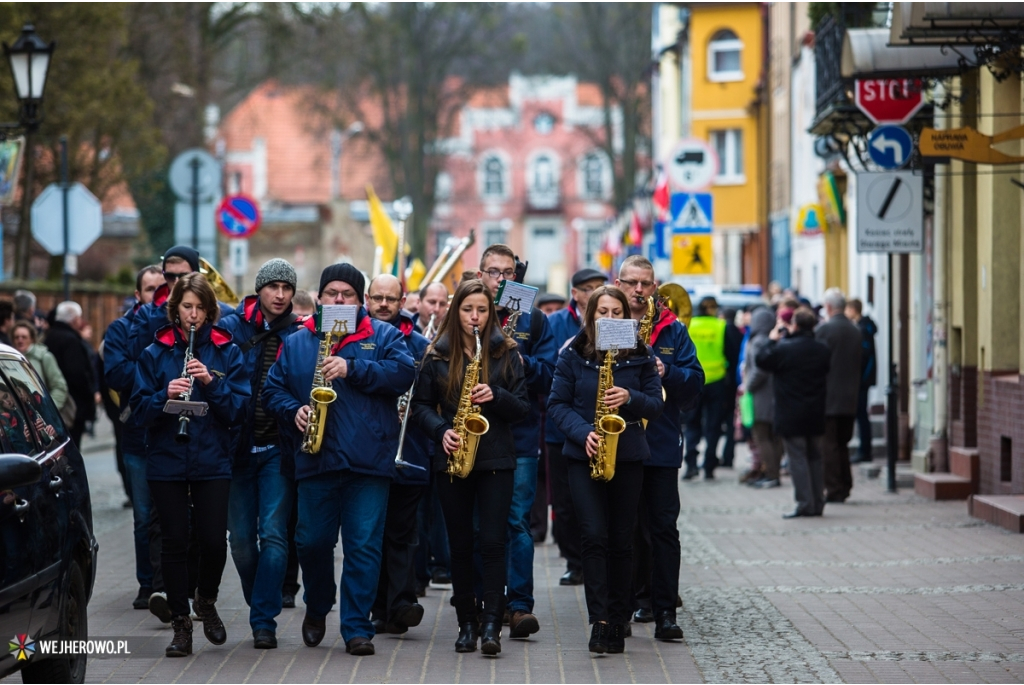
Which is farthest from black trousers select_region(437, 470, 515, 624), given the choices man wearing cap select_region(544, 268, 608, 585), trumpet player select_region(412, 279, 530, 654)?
man wearing cap select_region(544, 268, 608, 585)

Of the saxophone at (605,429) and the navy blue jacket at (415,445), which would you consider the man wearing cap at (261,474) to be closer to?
the navy blue jacket at (415,445)

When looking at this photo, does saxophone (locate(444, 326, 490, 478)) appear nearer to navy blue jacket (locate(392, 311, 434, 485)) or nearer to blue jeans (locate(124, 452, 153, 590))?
navy blue jacket (locate(392, 311, 434, 485))

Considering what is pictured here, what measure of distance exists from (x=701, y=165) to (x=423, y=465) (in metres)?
13.1

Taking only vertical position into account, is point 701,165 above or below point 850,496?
above

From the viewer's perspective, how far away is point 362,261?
202 ft

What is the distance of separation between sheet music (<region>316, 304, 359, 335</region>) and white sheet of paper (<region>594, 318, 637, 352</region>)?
1.22m

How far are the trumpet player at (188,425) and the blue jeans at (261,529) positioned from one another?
0.77 ft

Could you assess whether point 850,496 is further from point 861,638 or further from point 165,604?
point 165,604

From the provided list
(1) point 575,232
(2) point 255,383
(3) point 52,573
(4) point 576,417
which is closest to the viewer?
(3) point 52,573

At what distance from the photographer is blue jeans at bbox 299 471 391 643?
334 inches

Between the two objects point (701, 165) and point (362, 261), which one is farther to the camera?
point (362, 261)

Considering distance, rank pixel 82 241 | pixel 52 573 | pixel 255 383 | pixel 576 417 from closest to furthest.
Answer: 1. pixel 52 573
2. pixel 576 417
3. pixel 255 383
4. pixel 82 241

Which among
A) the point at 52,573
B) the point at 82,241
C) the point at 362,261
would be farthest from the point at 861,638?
the point at 362,261

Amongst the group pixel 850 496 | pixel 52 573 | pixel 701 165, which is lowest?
pixel 850 496
